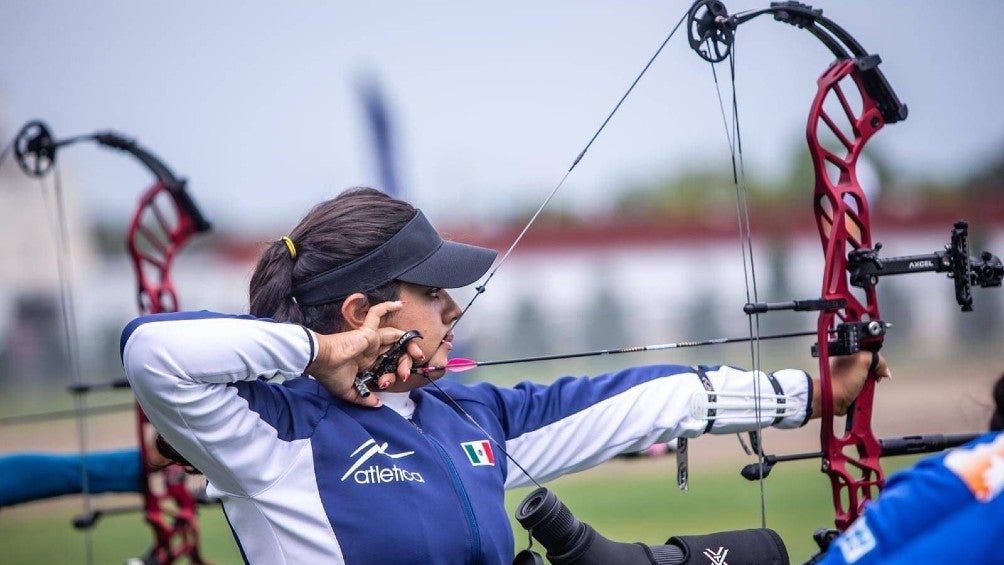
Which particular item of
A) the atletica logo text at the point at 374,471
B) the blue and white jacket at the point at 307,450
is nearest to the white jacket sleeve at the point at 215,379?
the blue and white jacket at the point at 307,450

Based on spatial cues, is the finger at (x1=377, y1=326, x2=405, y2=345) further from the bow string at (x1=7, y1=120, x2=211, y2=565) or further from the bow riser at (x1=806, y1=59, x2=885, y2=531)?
the bow string at (x1=7, y1=120, x2=211, y2=565)

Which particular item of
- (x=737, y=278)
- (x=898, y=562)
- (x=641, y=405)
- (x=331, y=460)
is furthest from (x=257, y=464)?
(x=737, y=278)

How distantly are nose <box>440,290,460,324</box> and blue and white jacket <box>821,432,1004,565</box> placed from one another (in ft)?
3.40

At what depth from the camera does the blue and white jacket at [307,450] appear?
5.71 ft

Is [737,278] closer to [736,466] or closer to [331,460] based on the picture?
[736,466]

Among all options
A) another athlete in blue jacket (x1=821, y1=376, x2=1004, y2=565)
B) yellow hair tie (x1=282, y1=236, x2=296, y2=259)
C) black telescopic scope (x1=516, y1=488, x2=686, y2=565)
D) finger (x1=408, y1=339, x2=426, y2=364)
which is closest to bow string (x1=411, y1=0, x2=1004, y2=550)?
finger (x1=408, y1=339, x2=426, y2=364)

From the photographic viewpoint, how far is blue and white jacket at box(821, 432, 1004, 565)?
1.10 m

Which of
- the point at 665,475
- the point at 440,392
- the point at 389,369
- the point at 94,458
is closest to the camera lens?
the point at 389,369

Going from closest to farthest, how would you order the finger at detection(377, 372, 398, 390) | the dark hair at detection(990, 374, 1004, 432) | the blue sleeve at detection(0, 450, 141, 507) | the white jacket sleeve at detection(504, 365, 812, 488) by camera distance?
the finger at detection(377, 372, 398, 390) → the white jacket sleeve at detection(504, 365, 812, 488) → the dark hair at detection(990, 374, 1004, 432) → the blue sleeve at detection(0, 450, 141, 507)

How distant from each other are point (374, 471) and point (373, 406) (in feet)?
0.45

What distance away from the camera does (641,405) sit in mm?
2217

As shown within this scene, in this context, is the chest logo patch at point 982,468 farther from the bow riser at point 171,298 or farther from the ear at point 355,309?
the bow riser at point 171,298

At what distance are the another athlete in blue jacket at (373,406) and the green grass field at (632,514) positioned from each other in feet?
12.1

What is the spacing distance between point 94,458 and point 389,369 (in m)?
1.94
